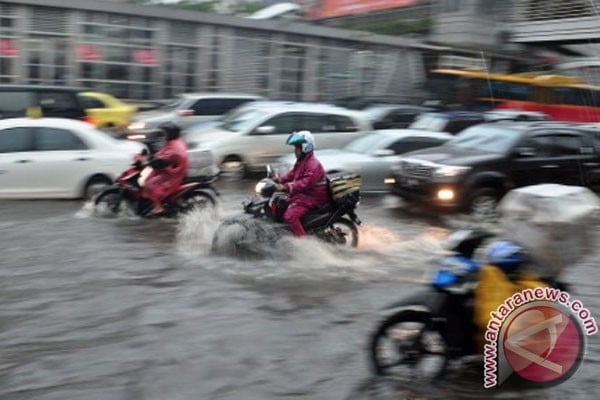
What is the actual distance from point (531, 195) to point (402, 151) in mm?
8582

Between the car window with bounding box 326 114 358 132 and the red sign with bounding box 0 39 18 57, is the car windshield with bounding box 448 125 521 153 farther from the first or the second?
the red sign with bounding box 0 39 18 57

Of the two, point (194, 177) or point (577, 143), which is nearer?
point (194, 177)

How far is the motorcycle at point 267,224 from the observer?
319 inches

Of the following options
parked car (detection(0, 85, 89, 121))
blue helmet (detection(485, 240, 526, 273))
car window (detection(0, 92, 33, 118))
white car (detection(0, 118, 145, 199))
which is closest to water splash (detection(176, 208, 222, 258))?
white car (detection(0, 118, 145, 199))

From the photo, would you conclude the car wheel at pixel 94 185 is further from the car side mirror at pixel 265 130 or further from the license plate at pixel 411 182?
the license plate at pixel 411 182

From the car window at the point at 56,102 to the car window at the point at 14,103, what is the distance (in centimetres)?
32

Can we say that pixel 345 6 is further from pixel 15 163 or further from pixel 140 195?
pixel 140 195

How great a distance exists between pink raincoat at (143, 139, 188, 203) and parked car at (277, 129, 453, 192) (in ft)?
8.42

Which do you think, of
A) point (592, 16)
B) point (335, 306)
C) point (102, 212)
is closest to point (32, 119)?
point (102, 212)

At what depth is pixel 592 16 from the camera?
3275 cm

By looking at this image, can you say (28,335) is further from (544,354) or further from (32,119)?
(32,119)

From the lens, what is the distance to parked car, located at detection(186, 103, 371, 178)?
49.7 feet

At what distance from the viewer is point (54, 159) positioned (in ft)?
37.3

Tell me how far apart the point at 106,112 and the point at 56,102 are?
3.79 meters
